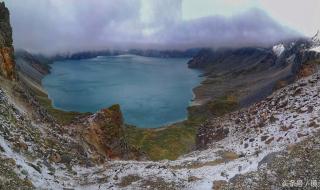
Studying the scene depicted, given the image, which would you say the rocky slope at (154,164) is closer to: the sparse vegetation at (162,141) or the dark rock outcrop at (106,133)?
the dark rock outcrop at (106,133)

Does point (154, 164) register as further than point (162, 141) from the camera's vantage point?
No

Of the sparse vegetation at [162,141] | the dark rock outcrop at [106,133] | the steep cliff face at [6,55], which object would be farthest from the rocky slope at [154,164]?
the sparse vegetation at [162,141]

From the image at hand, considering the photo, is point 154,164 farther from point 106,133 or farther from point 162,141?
point 162,141

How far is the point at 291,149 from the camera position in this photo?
38.5 meters

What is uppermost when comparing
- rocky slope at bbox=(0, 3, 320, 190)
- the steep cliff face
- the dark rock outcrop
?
the steep cliff face

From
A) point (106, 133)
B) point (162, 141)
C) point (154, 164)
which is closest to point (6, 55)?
point (154, 164)

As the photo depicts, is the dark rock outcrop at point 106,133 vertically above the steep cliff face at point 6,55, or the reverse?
the steep cliff face at point 6,55

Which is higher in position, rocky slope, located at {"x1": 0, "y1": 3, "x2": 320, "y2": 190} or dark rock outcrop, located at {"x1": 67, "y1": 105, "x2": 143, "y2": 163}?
rocky slope, located at {"x1": 0, "y1": 3, "x2": 320, "y2": 190}

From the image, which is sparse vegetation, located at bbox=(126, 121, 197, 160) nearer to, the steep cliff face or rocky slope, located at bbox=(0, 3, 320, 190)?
the steep cliff face

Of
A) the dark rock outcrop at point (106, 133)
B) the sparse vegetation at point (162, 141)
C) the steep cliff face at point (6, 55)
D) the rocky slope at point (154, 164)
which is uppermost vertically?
the steep cliff face at point (6, 55)

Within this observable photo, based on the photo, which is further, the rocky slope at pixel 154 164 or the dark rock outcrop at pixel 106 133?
the dark rock outcrop at pixel 106 133

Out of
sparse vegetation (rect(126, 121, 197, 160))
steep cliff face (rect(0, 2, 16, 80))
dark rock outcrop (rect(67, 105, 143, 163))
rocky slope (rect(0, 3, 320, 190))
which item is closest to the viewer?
rocky slope (rect(0, 3, 320, 190))

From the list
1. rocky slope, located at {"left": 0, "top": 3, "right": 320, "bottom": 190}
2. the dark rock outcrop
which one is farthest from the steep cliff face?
the dark rock outcrop

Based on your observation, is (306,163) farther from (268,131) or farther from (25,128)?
(25,128)
